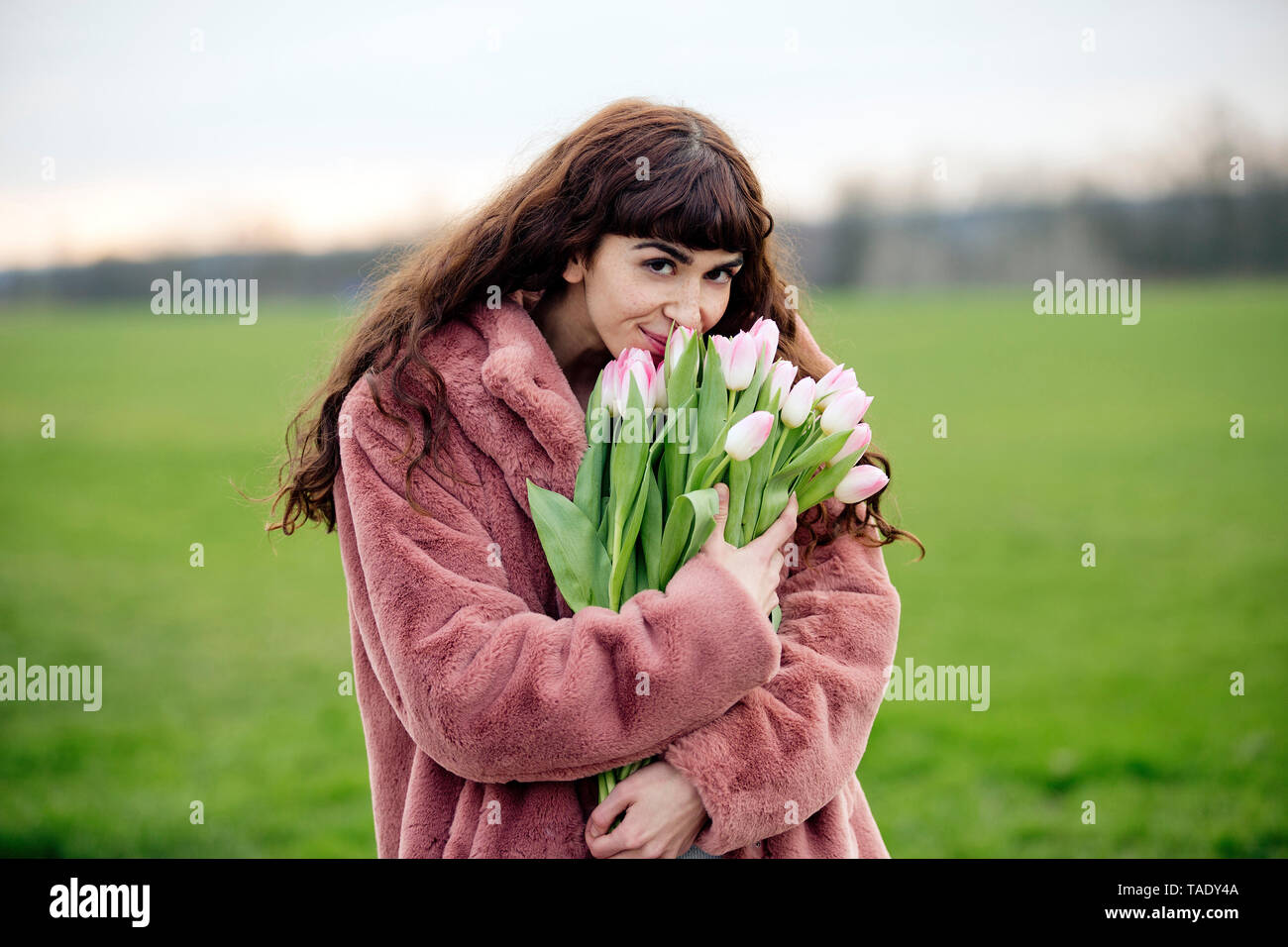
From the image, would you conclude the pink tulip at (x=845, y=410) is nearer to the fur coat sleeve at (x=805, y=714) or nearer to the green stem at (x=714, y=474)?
the green stem at (x=714, y=474)

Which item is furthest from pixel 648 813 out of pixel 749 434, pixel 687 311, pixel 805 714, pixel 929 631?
pixel 929 631

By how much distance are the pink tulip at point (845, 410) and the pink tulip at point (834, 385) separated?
0.05 ft

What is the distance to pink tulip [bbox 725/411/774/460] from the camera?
5.82ft

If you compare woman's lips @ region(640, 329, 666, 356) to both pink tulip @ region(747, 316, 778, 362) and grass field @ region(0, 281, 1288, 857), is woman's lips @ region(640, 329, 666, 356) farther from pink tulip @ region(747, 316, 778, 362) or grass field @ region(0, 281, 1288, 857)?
grass field @ region(0, 281, 1288, 857)

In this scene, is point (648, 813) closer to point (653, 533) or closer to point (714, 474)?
point (653, 533)

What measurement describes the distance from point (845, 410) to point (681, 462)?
299 millimetres

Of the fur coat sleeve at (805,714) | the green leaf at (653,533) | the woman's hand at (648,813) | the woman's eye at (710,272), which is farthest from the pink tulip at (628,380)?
the woman's hand at (648,813)

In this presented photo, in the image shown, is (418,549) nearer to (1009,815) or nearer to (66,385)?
(1009,815)

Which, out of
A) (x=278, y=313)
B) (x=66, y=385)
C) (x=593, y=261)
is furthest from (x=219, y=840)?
(x=278, y=313)

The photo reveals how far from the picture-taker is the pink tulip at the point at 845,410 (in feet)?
6.28

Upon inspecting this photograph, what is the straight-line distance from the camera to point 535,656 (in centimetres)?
177

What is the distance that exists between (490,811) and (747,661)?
0.53 metres

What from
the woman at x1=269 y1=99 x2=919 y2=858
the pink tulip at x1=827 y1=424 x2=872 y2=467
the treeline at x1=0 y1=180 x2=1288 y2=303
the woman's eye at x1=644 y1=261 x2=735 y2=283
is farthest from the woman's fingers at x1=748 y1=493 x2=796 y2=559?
the treeline at x1=0 y1=180 x2=1288 y2=303

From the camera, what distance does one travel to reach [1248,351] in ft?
82.9
